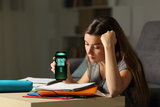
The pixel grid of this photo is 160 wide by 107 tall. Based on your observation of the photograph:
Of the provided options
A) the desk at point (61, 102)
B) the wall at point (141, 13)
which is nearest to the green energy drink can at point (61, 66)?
the desk at point (61, 102)

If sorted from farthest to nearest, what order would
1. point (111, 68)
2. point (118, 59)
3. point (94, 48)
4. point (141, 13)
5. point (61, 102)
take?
1. point (141, 13)
2. point (118, 59)
3. point (94, 48)
4. point (111, 68)
5. point (61, 102)

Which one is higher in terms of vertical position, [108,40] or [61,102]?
[108,40]

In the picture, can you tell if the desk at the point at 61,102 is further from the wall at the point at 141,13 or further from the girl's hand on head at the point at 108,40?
the wall at the point at 141,13

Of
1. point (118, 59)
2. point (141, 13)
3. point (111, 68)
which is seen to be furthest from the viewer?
point (141, 13)

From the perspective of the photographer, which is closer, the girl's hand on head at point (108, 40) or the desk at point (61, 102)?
the desk at point (61, 102)

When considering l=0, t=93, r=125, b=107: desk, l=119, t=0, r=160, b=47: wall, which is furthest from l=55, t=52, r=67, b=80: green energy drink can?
l=119, t=0, r=160, b=47: wall

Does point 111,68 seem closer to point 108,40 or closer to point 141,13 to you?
point 108,40

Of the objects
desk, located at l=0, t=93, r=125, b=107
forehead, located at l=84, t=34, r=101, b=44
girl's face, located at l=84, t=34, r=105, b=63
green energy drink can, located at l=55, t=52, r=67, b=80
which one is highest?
forehead, located at l=84, t=34, r=101, b=44

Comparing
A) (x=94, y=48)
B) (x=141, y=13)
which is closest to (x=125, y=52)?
(x=94, y=48)

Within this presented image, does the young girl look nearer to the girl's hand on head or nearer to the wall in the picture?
the girl's hand on head

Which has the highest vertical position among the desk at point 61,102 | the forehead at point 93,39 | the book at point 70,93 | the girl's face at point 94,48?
the forehead at point 93,39

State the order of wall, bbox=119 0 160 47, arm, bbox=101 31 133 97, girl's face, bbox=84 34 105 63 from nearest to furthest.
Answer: arm, bbox=101 31 133 97 → girl's face, bbox=84 34 105 63 → wall, bbox=119 0 160 47

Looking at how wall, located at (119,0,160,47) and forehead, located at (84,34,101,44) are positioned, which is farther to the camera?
wall, located at (119,0,160,47)

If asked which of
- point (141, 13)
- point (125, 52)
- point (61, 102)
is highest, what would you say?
point (141, 13)
